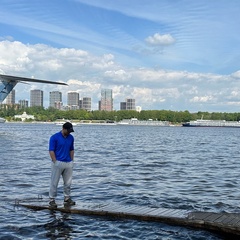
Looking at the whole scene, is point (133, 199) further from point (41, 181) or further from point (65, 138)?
point (41, 181)

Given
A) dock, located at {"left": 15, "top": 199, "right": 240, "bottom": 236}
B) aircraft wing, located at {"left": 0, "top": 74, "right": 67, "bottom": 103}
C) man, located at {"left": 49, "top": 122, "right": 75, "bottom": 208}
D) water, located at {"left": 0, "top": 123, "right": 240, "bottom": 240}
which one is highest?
aircraft wing, located at {"left": 0, "top": 74, "right": 67, "bottom": 103}

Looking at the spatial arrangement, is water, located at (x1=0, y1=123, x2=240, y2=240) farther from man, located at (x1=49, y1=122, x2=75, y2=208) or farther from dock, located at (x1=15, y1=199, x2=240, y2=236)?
man, located at (x1=49, y1=122, x2=75, y2=208)

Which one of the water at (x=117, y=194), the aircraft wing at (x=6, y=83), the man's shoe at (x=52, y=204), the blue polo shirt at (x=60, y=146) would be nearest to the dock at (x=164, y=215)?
the man's shoe at (x=52, y=204)

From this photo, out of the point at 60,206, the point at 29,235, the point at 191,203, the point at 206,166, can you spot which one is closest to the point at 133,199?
the point at 191,203

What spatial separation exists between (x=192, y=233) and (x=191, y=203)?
188 inches

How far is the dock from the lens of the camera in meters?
11.3

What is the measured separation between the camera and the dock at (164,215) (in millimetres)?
11312

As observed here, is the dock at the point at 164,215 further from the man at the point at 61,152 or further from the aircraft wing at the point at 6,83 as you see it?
the aircraft wing at the point at 6,83

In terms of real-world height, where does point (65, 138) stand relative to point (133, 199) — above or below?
above

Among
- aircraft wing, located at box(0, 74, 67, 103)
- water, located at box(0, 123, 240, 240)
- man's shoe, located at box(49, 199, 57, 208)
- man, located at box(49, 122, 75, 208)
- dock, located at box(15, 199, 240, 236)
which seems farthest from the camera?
aircraft wing, located at box(0, 74, 67, 103)

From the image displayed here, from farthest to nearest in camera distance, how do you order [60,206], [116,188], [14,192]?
[116,188] < [14,192] < [60,206]

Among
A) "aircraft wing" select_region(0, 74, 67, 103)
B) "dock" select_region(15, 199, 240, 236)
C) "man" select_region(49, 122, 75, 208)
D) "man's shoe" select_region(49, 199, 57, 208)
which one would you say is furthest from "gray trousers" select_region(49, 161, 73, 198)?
"aircraft wing" select_region(0, 74, 67, 103)

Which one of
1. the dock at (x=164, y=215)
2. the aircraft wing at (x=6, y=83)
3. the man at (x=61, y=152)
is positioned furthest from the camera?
the aircraft wing at (x=6, y=83)

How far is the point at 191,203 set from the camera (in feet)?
52.5
